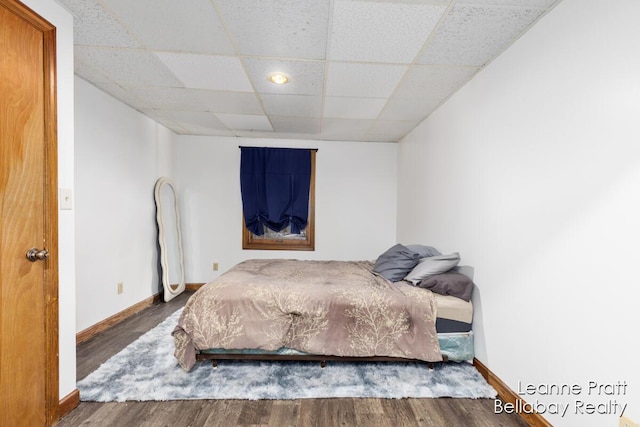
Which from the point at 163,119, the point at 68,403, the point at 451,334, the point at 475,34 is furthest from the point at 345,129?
the point at 68,403

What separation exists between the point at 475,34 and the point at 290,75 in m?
1.33

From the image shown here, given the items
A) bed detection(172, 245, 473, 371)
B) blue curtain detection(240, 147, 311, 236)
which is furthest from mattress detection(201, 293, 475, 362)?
blue curtain detection(240, 147, 311, 236)

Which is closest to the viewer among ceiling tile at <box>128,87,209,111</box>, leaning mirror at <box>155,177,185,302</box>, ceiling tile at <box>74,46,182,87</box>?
ceiling tile at <box>74,46,182,87</box>

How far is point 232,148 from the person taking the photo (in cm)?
434

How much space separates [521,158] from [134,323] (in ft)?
12.2

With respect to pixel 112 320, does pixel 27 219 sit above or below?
above

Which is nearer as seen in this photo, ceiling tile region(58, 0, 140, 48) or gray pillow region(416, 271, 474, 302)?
ceiling tile region(58, 0, 140, 48)

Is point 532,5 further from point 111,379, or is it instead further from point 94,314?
point 94,314

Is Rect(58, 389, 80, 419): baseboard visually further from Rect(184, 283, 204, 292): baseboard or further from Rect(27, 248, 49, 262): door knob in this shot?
Rect(184, 283, 204, 292): baseboard

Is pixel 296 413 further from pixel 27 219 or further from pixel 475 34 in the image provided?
pixel 475 34

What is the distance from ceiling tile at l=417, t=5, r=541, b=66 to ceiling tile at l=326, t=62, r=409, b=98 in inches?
10.2

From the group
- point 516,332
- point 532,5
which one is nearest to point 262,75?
point 532,5

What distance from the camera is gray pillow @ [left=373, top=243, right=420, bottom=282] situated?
2602 mm

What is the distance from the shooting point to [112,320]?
2873 mm
